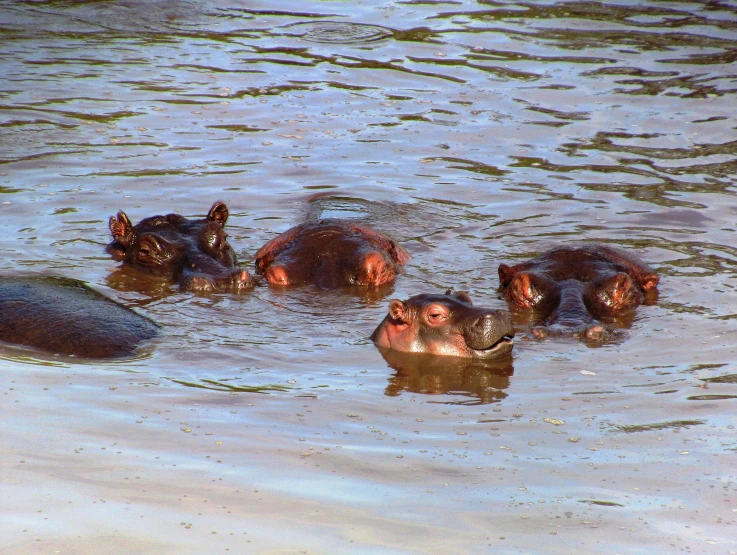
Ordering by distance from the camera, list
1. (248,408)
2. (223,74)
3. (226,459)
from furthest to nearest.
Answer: (223,74) < (248,408) < (226,459)

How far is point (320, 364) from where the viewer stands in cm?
693

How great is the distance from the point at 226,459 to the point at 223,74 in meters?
12.3

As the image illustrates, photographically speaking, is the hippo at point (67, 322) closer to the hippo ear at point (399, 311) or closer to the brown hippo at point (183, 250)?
the brown hippo at point (183, 250)

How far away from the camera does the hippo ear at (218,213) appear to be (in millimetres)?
9609

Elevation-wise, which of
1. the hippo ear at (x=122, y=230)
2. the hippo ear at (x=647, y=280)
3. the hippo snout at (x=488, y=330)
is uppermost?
the hippo snout at (x=488, y=330)

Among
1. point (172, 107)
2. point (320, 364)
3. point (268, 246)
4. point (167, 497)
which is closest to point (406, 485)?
point (167, 497)

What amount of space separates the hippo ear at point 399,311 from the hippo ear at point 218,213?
2.83 m

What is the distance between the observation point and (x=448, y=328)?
7.15 metres

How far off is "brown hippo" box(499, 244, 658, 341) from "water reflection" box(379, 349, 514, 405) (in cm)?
75

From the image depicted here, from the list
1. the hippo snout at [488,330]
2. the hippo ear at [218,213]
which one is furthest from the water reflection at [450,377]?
the hippo ear at [218,213]

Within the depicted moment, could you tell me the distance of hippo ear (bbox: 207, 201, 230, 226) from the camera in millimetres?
9609

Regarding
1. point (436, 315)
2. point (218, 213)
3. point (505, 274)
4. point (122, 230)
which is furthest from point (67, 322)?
point (505, 274)

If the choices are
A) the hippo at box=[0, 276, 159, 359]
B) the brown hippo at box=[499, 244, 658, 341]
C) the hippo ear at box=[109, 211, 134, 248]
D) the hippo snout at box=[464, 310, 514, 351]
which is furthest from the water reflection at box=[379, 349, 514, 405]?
the hippo ear at box=[109, 211, 134, 248]

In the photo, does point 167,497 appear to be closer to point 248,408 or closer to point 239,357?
point 248,408
